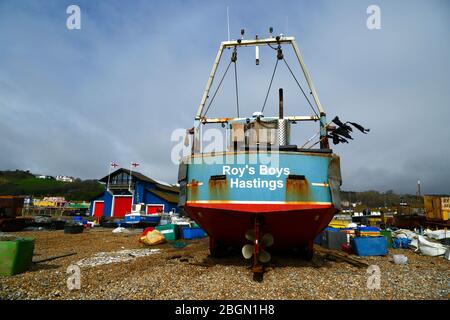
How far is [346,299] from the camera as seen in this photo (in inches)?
181

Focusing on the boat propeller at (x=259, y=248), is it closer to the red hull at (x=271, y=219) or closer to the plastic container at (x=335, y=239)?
the red hull at (x=271, y=219)

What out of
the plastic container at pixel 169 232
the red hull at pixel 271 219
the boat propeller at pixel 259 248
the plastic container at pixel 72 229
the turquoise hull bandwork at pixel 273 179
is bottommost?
the plastic container at pixel 72 229

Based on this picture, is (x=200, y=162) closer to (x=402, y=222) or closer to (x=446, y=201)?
(x=446, y=201)

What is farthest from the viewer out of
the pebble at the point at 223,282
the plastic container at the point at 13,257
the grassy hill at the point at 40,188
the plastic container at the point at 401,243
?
the grassy hill at the point at 40,188

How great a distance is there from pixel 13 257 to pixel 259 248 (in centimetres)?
566

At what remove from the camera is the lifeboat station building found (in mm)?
35500

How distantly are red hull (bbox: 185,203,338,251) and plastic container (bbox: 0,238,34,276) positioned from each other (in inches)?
159

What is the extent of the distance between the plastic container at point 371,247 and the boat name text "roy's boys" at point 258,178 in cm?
654

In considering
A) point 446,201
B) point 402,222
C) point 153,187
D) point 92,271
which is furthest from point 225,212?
point 153,187

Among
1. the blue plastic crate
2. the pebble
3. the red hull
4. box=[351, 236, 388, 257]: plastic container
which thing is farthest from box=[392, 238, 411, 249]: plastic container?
the blue plastic crate

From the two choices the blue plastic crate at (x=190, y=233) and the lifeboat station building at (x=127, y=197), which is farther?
the lifeboat station building at (x=127, y=197)

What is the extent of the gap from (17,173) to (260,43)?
127927 mm

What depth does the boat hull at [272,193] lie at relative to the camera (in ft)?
19.5

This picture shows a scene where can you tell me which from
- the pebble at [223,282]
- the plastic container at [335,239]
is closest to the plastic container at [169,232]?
the pebble at [223,282]
